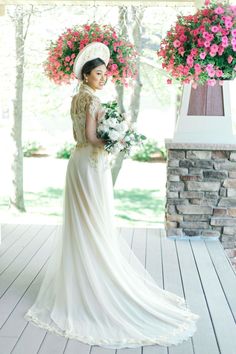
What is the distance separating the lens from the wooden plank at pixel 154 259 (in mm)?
3066

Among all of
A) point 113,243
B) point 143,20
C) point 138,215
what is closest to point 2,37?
point 143,20

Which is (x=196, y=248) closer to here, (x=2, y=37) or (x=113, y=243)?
(x=113, y=243)

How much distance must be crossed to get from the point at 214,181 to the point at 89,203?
2267mm

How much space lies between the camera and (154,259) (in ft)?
15.5

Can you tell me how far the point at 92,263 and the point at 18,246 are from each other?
1792mm

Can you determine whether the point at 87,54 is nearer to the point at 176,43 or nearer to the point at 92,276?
the point at 176,43

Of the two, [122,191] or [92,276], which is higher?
[92,276]

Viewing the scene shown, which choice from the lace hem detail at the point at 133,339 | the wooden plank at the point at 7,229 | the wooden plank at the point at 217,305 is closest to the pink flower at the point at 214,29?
the wooden plank at the point at 217,305

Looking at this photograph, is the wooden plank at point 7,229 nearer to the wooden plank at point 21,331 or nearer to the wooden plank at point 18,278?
the wooden plank at point 18,278

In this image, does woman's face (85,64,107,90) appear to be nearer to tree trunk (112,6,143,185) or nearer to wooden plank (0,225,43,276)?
wooden plank (0,225,43,276)

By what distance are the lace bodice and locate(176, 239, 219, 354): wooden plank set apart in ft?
4.66

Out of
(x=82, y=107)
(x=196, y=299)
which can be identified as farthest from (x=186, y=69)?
(x=196, y=299)

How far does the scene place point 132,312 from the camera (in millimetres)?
3334

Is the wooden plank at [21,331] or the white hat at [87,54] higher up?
the white hat at [87,54]
